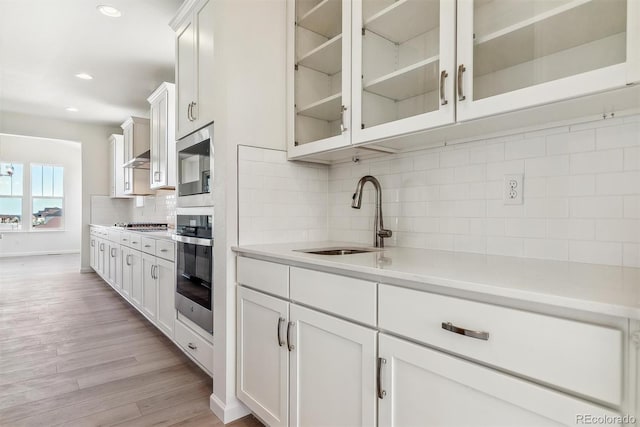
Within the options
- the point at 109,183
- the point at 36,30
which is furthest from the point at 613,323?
the point at 109,183

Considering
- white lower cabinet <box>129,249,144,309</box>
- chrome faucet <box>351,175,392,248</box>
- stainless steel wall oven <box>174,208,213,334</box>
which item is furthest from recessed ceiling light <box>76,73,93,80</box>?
chrome faucet <box>351,175,392,248</box>

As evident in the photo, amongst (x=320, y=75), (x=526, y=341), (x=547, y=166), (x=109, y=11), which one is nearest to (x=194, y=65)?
(x=320, y=75)

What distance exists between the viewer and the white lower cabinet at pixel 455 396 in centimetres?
73

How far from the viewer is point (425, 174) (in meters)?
1.69

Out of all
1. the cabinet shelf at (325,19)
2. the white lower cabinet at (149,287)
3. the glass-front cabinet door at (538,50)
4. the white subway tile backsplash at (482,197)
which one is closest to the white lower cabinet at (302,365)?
the white subway tile backsplash at (482,197)

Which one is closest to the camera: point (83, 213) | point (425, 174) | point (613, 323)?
point (613, 323)

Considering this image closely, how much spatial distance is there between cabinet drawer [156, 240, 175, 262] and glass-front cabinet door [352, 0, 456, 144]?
1690mm

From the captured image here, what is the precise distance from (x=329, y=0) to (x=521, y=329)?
170 cm

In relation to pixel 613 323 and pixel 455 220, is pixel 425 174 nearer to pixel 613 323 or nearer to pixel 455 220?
pixel 455 220

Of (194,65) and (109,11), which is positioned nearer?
(194,65)

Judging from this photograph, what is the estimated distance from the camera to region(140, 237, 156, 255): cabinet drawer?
294cm

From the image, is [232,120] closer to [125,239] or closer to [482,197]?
[482,197]

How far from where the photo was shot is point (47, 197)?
8.23 meters

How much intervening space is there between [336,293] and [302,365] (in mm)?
380
